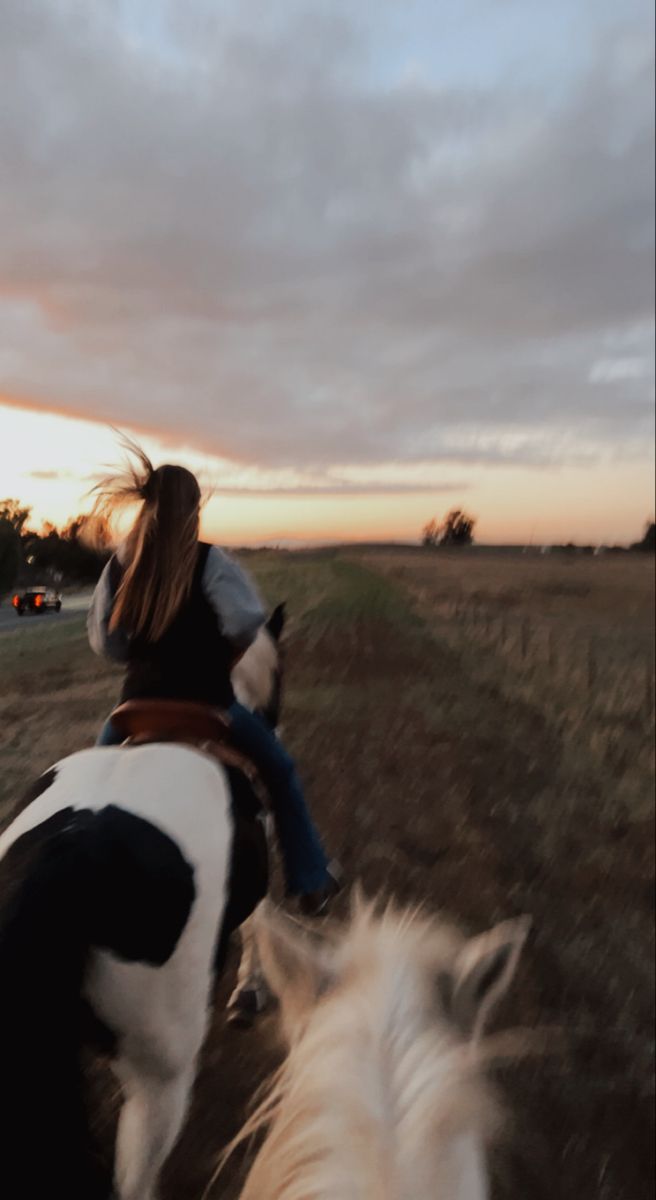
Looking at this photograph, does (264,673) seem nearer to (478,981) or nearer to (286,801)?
(286,801)

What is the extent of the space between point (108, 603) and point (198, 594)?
0.73ft

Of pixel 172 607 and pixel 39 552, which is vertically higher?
pixel 39 552

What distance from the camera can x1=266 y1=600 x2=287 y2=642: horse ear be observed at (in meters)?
3.03

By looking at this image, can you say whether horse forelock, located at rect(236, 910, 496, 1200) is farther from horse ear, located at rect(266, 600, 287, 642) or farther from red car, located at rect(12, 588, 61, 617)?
horse ear, located at rect(266, 600, 287, 642)

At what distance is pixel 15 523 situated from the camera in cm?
175

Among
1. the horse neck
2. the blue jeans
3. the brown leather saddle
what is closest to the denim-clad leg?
the blue jeans

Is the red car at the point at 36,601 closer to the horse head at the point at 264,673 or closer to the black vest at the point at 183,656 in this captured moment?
the black vest at the point at 183,656

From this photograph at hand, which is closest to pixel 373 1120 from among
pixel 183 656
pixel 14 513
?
pixel 183 656

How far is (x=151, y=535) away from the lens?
1875 millimetres

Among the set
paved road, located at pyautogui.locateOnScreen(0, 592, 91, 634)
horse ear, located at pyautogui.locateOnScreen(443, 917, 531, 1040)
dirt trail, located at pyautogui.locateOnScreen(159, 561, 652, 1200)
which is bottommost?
dirt trail, located at pyautogui.locateOnScreen(159, 561, 652, 1200)

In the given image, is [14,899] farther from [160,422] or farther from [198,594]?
[160,422]

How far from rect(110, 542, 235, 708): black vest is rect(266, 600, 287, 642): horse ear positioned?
90 cm

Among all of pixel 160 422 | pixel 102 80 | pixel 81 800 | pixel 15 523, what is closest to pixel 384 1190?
pixel 81 800

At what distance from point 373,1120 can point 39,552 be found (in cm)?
127
